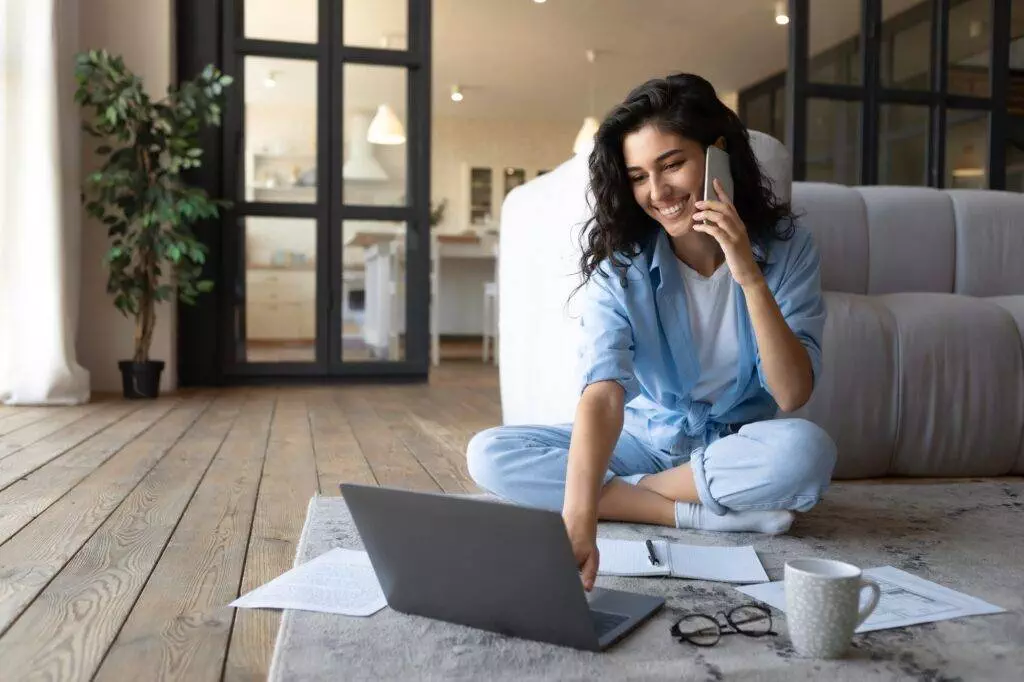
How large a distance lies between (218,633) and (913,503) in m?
1.36

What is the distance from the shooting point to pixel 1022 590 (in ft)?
4.26

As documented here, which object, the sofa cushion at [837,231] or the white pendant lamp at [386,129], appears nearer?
the sofa cushion at [837,231]

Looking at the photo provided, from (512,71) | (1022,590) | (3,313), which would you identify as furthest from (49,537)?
(512,71)

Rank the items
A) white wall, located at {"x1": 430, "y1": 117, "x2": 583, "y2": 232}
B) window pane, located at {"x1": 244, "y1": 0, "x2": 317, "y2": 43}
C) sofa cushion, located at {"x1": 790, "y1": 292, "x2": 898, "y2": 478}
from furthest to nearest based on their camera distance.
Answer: white wall, located at {"x1": 430, "y1": 117, "x2": 583, "y2": 232} < window pane, located at {"x1": 244, "y1": 0, "x2": 317, "y2": 43} < sofa cushion, located at {"x1": 790, "y1": 292, "x2": 898, "y2": 478}

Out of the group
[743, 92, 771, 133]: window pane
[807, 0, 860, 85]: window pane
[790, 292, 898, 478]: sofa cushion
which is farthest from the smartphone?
[743, 92, 771, 133]: window pane

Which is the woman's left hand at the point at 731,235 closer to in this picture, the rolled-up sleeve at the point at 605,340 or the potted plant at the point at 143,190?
the rolled-up sleeve at the point at 605,340

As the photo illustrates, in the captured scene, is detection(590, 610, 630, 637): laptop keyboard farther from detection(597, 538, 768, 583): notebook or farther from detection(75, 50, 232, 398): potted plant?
detection(75, 50, 232, 398): potted plant

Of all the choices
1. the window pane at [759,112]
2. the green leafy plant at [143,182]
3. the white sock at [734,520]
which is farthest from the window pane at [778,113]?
the white sock at [734,520]

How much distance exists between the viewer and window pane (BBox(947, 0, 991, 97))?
4.41 metres

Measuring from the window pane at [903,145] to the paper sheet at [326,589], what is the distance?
3717 mm

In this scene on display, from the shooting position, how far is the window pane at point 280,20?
14.5 ft

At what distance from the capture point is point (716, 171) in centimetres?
140

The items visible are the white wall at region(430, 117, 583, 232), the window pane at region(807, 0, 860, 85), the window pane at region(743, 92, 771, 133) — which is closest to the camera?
the window pane at region(807, 0, 860, 85)

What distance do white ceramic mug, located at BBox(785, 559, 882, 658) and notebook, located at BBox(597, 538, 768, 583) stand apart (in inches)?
11.6
